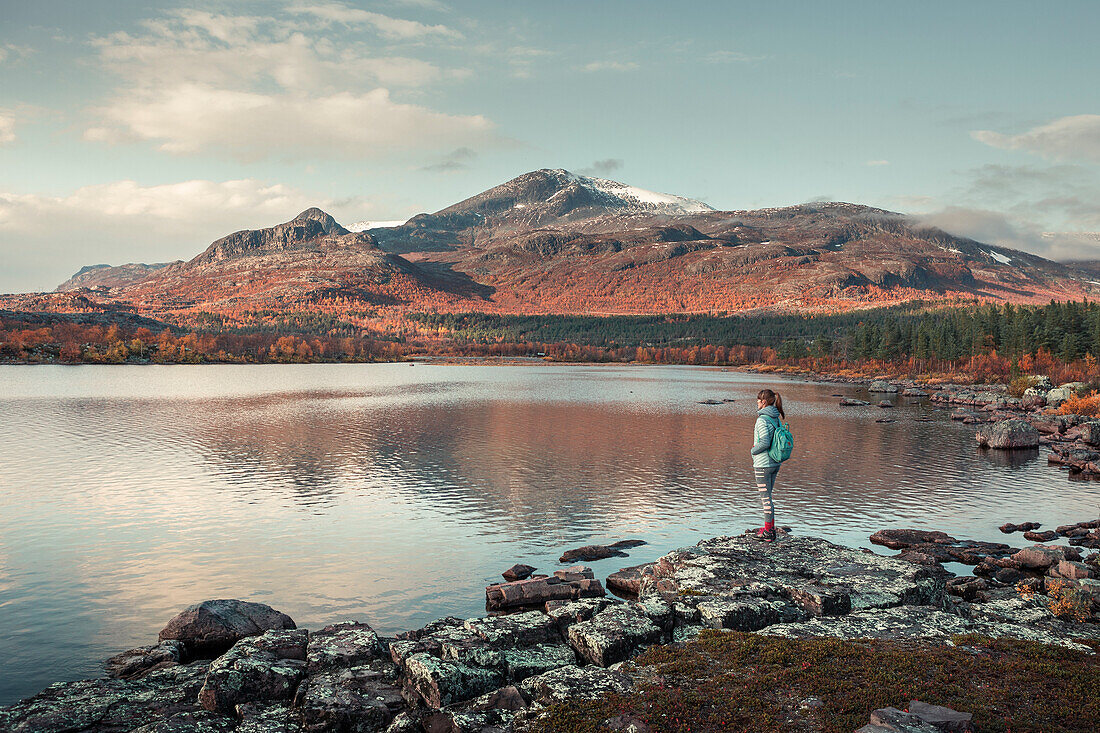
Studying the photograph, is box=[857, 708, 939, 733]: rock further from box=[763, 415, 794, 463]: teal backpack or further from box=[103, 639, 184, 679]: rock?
box=[103, 639, 184, 679]: rock

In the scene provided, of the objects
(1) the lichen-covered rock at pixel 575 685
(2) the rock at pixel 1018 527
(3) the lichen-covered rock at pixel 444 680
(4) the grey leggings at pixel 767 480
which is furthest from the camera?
(2) the rock at pixel 1018 527

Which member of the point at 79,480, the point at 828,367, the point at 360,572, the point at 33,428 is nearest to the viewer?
the point at 360,572

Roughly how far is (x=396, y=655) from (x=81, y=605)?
12.1 meters

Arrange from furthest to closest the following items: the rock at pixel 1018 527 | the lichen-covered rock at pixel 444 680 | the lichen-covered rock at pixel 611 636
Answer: the rock at pixel 1018 527 → the lichen-covered rock at pixel 611 636 → the lichen-covered rock at pixel 444 680

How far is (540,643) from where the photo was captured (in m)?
13.8

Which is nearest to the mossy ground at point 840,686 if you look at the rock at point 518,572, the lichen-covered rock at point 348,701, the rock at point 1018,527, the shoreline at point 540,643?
the shoreline at point 540,643

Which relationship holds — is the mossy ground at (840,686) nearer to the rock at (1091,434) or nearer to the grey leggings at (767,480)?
the grey leggings at (767,480)

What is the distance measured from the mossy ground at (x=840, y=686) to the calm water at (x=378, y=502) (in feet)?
28.5

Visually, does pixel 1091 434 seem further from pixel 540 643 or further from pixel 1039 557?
pixel 540 643

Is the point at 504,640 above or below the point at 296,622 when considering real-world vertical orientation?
above

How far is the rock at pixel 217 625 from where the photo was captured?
15.4m

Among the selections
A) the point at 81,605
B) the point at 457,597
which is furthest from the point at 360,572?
the point at 81,605

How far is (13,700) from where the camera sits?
13.4 metres

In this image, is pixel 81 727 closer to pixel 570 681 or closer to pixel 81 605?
pixel 570 681
